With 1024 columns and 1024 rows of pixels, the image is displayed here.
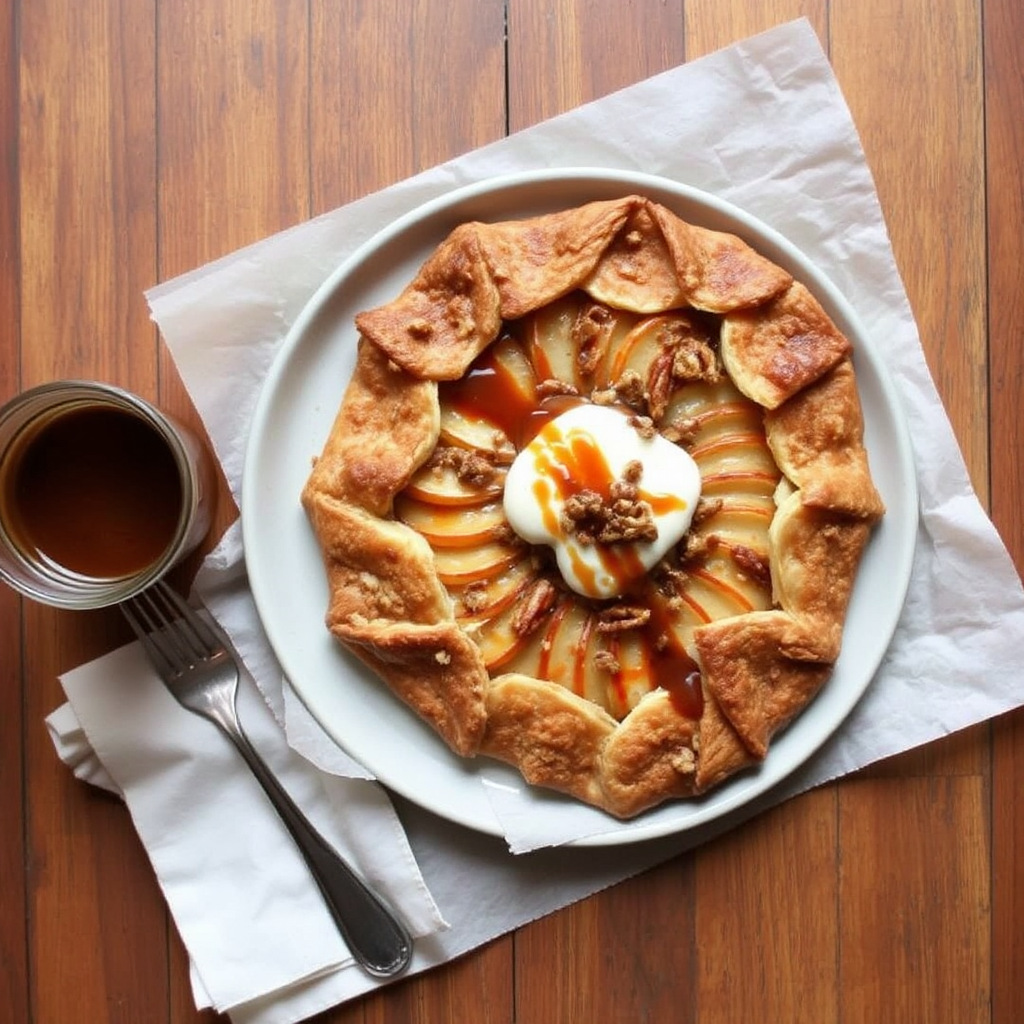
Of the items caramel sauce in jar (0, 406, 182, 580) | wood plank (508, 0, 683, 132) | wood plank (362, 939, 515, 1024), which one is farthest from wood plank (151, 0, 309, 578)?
wood plank (362, 939, 515, 1024)

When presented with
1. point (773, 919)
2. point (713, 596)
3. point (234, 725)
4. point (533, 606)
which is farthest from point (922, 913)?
point (234, 725)

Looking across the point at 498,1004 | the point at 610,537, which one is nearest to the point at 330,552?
the point at 610,537

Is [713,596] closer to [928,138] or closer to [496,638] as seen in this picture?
[496,638]

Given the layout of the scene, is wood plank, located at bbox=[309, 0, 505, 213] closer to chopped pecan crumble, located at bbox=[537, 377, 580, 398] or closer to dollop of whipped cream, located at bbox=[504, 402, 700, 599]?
chopped pecan crumble, located at bbox=[537, 377, 580, 398]

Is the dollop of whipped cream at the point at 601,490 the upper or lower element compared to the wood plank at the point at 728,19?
lower

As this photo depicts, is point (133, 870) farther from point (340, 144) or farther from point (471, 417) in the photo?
point (340, 144)

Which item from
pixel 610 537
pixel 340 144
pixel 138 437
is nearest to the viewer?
pixel 610 537

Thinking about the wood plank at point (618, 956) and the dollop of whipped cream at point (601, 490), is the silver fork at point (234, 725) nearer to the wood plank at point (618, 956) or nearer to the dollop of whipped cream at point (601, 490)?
the wood plank at point (618, 956)

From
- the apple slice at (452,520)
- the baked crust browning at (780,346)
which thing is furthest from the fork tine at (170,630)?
the baked crust browning at (780,346)
